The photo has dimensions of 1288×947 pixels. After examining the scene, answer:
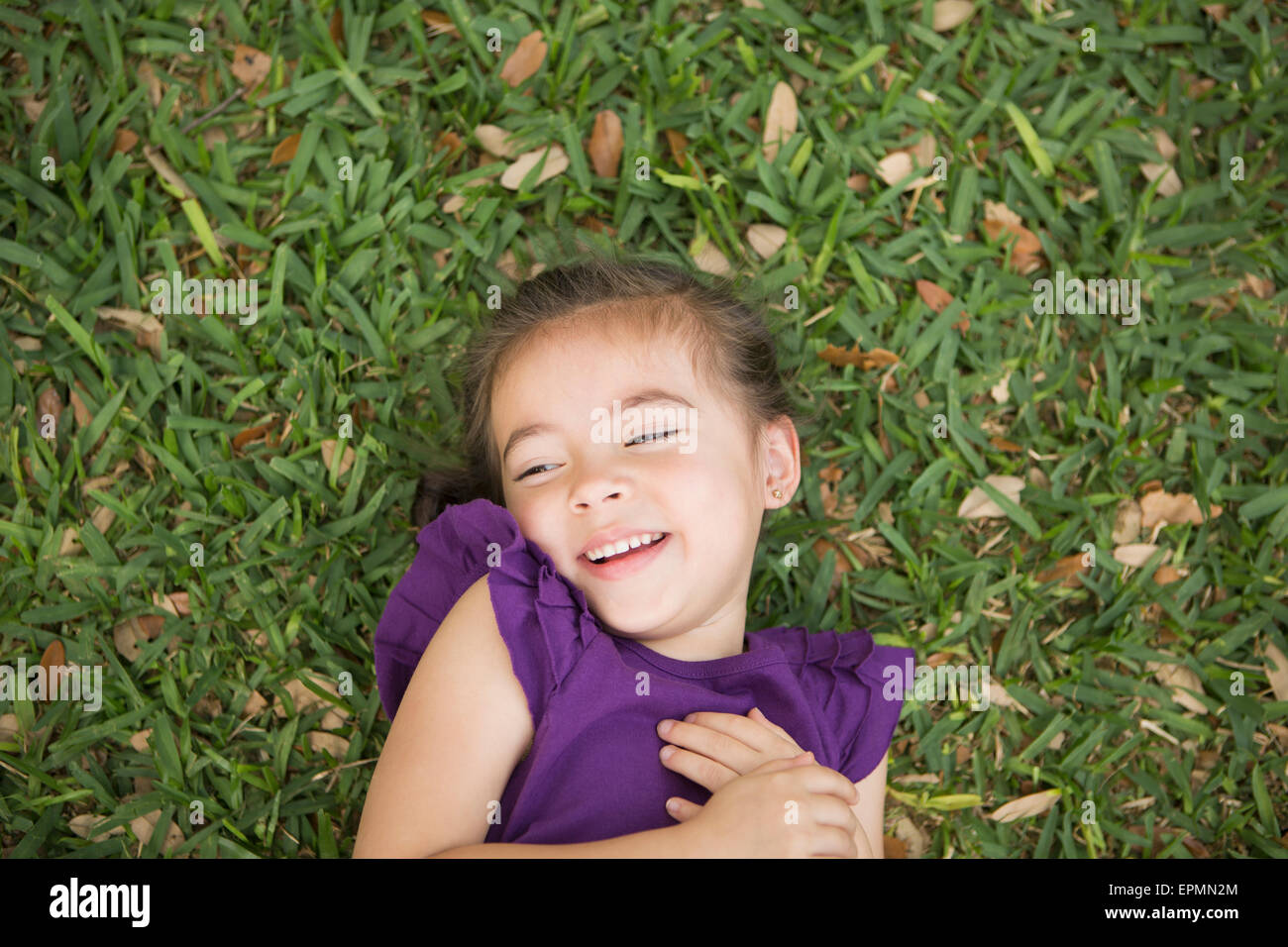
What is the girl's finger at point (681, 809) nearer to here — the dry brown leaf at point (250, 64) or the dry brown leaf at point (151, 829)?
the dry brown leaf at point (151, 829)

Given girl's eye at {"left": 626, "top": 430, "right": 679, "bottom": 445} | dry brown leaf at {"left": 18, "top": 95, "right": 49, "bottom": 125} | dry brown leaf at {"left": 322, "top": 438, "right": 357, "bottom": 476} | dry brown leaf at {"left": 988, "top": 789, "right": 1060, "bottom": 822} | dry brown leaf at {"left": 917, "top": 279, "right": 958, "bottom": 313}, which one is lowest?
dry brown leaf at {"left": 988, "top": 789, "right": 1060, "bottom": 822}

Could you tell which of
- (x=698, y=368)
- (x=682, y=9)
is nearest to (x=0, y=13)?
(x=682, y=9)

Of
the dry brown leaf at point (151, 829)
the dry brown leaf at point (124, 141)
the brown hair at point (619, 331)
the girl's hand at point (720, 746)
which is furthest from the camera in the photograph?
the dry brown leaf at point (124, 141)

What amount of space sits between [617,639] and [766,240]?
1111 mm

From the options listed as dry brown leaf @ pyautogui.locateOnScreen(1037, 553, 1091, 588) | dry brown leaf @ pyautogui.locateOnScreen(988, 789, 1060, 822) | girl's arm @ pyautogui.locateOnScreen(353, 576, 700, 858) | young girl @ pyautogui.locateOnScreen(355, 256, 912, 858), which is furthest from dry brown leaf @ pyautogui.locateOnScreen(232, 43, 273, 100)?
dry brown leaf @ pyautogui.locateOnScreen(988, 789, 1060, 822)

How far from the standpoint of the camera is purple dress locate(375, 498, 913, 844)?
1724 mm

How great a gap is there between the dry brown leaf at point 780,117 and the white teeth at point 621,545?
3.74 ft

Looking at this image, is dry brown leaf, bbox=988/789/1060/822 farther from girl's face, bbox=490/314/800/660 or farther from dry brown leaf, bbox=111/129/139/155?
dry brown leaf, bbox=111/129/139/155

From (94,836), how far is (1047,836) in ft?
7.29

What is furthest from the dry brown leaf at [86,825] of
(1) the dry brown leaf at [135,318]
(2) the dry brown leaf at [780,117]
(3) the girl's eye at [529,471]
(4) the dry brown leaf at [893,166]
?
(4) the dry brown leaf at [893,166]

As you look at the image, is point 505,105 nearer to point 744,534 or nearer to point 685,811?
point 744,534

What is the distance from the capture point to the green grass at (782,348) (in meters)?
2.26

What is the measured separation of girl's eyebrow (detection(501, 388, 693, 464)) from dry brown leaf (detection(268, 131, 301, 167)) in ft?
3.52

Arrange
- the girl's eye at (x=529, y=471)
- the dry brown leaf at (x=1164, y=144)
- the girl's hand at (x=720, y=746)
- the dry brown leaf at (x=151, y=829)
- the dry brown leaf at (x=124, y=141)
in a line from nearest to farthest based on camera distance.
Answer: the girl's hand at (x=720, y=746)
the girl's eye at (x=529, y=471)
the dry brown leaf at (x=151, y=829)
the dry brown leaf at (x=124, y=141)
the dry brown leaf at (x=1164, y=144)
